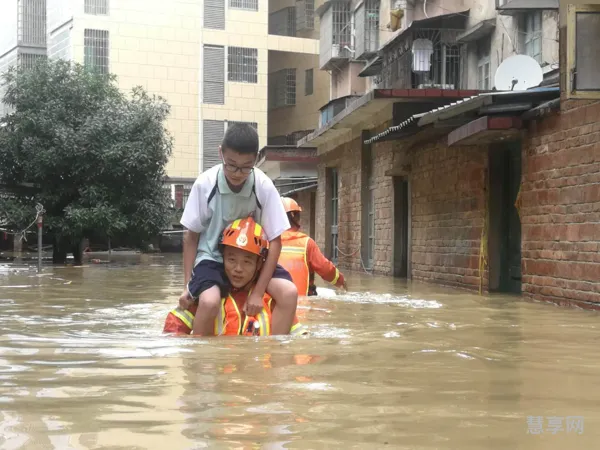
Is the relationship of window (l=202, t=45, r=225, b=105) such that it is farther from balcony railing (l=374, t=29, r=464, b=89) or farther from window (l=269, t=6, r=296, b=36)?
balcony railing (l=374, t=29, r=464, b=89)

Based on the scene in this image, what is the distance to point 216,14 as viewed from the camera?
38938mm

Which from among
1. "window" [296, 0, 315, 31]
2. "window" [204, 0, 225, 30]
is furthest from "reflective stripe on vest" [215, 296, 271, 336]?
"window" [296, 0, 315, 31]

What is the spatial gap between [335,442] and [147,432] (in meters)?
0.64

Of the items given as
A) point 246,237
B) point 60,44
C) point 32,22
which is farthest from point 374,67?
point 32,22

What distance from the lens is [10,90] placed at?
24.8 m

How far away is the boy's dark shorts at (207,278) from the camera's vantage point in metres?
5.47

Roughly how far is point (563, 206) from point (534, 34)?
23.7ft

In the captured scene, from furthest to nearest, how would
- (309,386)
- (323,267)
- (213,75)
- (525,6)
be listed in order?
(213,75) → (525,6) → (323,267) → (309,386)

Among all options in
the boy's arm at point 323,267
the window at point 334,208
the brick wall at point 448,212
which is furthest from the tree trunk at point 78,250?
the boy's arm at point 323,267

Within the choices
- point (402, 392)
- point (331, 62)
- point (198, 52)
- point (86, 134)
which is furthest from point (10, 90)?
point (402, 392)

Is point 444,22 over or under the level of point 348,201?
over

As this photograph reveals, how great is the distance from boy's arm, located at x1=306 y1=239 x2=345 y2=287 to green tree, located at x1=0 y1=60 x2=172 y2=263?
15.3 meters

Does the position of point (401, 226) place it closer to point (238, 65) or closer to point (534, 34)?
point (534, 34)

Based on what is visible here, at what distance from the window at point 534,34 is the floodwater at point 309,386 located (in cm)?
953
